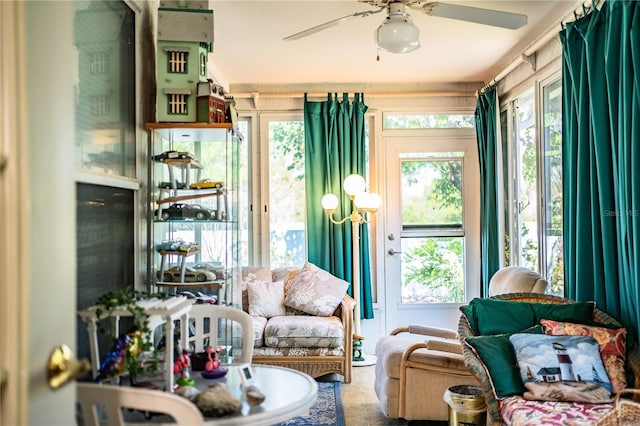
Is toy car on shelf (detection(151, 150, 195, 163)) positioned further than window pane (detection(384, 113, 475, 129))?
No

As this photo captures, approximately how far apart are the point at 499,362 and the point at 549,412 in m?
0.37

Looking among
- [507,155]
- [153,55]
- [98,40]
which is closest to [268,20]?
[153,55]

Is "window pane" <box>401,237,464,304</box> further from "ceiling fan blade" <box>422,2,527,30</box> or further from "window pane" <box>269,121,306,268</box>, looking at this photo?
"ceiling fan blade" <box>422,2,527,30</box>

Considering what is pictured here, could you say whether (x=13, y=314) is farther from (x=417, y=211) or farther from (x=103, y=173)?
(x=417, y=211)

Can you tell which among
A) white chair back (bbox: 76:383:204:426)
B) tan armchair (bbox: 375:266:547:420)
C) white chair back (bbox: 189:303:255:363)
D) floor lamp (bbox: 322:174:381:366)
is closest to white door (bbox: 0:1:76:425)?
white chair back (bbox: 76:383:204:426)

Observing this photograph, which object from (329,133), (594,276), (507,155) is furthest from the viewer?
(329,133)

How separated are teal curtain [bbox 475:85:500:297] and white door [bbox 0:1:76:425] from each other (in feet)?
14.4

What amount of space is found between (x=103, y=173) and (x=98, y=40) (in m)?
0.52

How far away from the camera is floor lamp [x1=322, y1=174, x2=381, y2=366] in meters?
4.93

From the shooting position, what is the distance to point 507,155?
505cm

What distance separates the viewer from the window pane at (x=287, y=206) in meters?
5.61


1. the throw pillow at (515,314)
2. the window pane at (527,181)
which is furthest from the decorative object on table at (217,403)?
the window pane at (527,181)

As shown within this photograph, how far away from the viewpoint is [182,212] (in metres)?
2.67

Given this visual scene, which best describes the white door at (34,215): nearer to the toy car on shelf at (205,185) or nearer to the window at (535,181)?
the toy car on shelf at (205,185)
